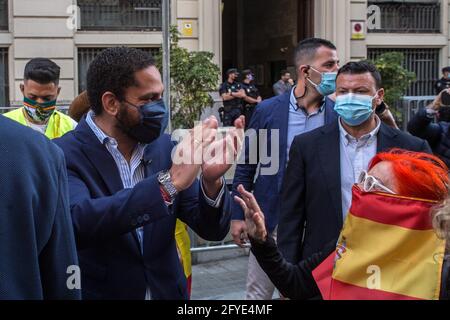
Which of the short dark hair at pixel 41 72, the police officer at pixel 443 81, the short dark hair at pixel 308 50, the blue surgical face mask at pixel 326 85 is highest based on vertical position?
the police officer at pixel 443 81

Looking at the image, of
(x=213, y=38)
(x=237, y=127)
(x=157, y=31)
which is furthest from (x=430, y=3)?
(x=237, y=127)

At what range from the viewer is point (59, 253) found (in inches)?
71.9

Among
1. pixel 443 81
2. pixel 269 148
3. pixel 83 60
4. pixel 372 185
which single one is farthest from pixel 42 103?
pixel 443 81

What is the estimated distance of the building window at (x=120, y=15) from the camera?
1409 centimetres

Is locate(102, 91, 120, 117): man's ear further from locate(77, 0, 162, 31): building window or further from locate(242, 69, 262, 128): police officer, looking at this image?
locate(242, 69, 262, 128): police officer

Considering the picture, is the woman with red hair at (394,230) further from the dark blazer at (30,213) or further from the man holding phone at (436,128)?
the man holding phone at (436,128)

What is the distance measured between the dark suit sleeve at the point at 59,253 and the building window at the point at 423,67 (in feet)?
52.6

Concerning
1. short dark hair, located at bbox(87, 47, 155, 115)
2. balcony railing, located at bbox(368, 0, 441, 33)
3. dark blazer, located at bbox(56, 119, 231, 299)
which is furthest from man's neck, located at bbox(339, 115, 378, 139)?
balcony railing, located at bbox(368, 0, 441, 33)

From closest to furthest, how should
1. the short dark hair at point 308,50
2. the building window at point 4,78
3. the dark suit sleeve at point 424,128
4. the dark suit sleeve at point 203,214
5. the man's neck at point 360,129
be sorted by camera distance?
the dark suit sleeve at point 203,214, the man's neck at point 360,129, the short dark hair at point 308,50, the dark suit sleeve at point 424,128, the building window at point 4,78

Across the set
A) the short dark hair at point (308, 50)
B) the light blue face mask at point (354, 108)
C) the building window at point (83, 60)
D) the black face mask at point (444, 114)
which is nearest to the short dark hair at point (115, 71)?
the light blue face mask at point (354, 108)

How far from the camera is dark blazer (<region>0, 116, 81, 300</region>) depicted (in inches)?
64.5

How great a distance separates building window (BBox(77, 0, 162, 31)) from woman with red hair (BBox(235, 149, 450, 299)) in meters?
12.2

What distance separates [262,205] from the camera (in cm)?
469

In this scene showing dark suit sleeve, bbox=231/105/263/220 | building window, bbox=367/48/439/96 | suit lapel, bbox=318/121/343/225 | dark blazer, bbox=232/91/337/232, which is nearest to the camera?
suit lapel, bbox=318/121/343/225
